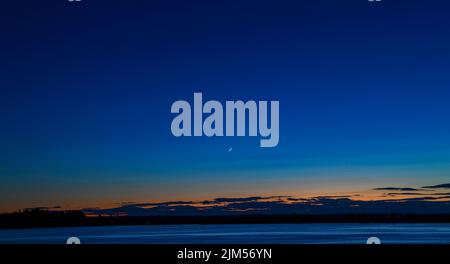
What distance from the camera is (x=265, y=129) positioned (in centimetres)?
884

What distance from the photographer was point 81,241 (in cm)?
856
